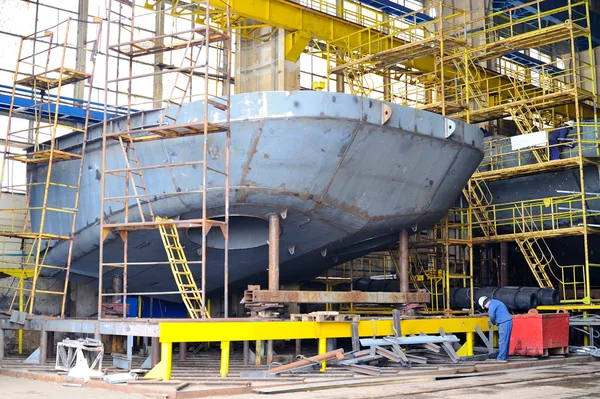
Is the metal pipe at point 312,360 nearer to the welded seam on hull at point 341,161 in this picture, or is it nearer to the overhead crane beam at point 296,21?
the welded seam on hull at point 341,161

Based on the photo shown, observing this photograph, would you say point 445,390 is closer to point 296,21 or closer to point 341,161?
point 341,161

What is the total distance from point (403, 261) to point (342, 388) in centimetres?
680

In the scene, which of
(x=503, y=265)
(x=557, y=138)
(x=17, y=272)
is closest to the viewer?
(x=17, y=272)

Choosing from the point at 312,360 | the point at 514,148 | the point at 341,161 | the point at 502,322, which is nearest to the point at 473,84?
the point at 514,148

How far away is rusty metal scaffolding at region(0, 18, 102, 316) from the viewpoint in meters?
16.9

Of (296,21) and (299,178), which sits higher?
(296,21)

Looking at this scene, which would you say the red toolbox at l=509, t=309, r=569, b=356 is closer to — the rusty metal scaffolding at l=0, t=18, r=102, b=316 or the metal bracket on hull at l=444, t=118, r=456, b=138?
the metal bracket on hull at l=444, t=118, r=456, b=138

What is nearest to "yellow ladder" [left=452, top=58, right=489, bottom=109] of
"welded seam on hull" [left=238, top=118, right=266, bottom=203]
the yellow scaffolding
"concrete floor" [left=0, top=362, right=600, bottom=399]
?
the yellow scaffolding

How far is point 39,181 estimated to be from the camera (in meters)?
19.1

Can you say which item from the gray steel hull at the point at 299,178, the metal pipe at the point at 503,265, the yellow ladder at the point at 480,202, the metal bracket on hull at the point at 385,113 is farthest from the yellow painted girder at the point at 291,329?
the metal pipe at the point at 503,265

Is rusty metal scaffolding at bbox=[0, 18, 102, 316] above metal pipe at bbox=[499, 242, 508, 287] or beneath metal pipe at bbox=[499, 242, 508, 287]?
above

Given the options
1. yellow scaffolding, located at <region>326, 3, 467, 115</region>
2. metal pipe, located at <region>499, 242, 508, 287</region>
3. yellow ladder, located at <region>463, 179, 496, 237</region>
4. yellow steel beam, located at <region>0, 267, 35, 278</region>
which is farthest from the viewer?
metal pipe, located at <region>499, 242, 508, 287</region>

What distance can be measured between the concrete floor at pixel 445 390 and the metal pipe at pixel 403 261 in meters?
4.54

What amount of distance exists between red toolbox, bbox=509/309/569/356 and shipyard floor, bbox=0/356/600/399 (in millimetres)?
1619
